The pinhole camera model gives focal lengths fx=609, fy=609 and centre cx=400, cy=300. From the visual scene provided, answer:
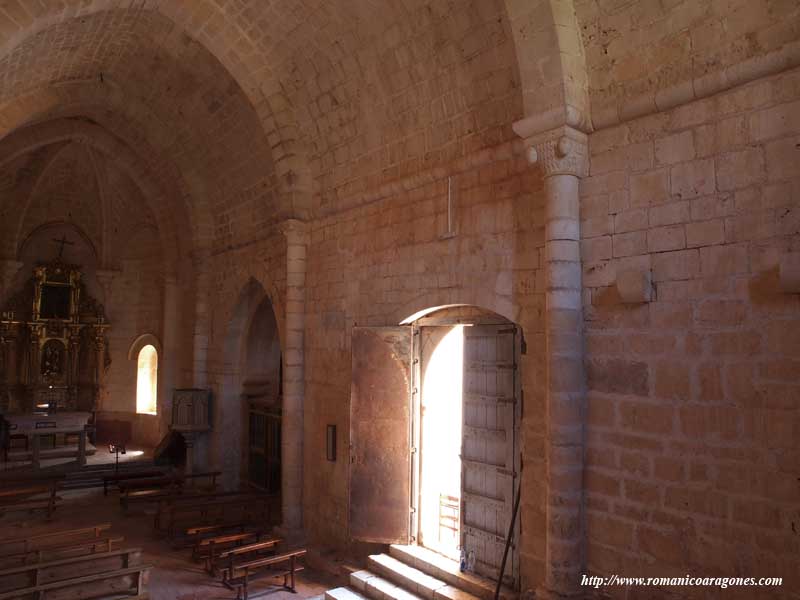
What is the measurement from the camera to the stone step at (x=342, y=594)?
22.7 ft

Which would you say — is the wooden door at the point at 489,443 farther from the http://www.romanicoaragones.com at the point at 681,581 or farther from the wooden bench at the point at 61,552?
the wooden bench at the point at 61,552

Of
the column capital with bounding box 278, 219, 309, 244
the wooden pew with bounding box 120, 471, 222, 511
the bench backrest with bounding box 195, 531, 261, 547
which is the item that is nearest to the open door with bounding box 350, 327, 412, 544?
the bench backrest with bounding box 195, 531, 261, 547

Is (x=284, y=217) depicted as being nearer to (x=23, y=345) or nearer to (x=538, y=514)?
(x=538, y=514)

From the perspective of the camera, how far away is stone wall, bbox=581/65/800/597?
166 inches

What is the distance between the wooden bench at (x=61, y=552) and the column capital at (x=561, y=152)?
20.1ft

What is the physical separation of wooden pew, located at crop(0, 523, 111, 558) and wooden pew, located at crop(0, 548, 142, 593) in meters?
0.86

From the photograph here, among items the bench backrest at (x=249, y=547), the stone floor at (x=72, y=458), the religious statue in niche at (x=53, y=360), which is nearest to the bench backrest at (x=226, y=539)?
the bench backrest at (x=249, y=547)

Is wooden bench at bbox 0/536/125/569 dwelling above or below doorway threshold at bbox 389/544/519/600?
above

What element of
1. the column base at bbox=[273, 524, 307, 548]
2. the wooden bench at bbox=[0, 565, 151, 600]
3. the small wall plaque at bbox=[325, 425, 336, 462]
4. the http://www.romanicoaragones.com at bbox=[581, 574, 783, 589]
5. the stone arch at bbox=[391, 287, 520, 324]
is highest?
the stone arch at bbox=[391, 287, 520, 324]

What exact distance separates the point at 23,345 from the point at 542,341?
52.2ft

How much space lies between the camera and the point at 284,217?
9.52 meters

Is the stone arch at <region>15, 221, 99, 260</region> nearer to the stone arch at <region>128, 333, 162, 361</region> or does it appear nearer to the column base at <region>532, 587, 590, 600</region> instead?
the stone arch at <region>128, 333, 162, 361</region>

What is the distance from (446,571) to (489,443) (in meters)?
1.47

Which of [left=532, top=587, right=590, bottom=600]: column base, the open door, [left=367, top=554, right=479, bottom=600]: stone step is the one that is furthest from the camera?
the open door
